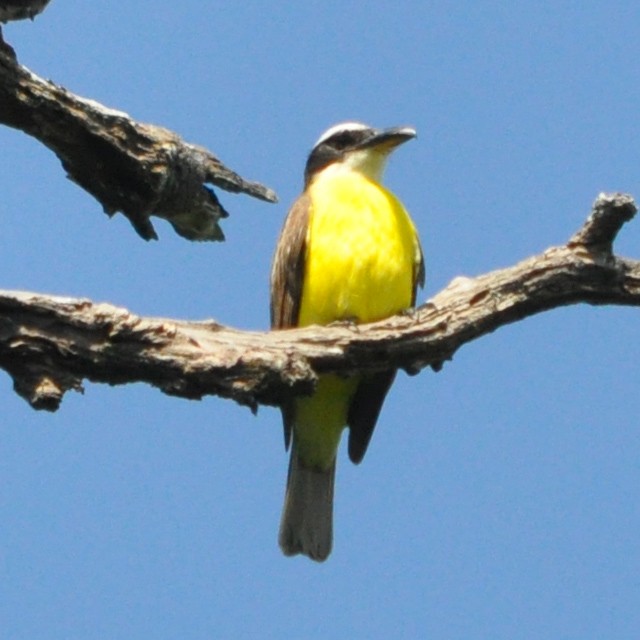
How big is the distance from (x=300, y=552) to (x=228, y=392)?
11.3ft

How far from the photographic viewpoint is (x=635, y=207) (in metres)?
6.26

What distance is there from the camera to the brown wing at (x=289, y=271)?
27.7ft

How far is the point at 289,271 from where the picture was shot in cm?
845

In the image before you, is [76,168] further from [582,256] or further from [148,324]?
[582,256]

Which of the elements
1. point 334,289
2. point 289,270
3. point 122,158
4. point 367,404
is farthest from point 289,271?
point 122,158

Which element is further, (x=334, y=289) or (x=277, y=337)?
(x=334, y=289)

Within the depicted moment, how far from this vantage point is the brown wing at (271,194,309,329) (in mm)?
8438

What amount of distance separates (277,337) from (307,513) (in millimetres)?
2981

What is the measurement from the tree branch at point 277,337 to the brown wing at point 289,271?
1665mm

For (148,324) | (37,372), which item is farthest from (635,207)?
(37,372)

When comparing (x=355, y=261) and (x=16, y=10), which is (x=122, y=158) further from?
(x=355, y=261)

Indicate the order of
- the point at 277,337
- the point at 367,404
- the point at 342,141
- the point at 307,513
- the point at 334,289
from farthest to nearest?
the point at 342,141
the point at 307,513
the point at 367,404
the point at 334,289
the point at 277,337

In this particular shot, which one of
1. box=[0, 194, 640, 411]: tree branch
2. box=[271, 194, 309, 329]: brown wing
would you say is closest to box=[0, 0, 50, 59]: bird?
box=[0, 194, 640, 411]: tree branch

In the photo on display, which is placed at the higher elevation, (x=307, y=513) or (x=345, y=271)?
(x=345, y=271)
